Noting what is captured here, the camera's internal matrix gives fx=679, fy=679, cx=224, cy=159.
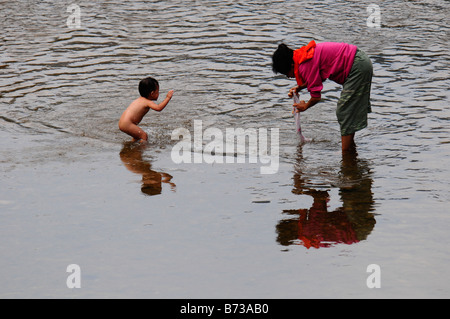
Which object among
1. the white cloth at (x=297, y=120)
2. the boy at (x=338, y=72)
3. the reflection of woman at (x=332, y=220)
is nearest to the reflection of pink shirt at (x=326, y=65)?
the boy at (x=338, y=72)

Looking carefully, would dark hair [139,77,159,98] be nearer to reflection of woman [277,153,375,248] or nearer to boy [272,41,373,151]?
boy [272,41,373,151]

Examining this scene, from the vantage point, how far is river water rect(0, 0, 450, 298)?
4.86 m

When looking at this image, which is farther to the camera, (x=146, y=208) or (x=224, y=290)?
(x=146, y=208)

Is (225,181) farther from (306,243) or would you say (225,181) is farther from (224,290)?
(224,290)

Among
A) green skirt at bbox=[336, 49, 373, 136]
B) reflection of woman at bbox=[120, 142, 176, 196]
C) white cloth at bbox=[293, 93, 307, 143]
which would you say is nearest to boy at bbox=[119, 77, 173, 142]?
reflection of woman at bbox=[120, 142, 176, 196]

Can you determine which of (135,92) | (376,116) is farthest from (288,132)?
(135,92)

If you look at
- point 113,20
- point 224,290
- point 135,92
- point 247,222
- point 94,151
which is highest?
point 113,20

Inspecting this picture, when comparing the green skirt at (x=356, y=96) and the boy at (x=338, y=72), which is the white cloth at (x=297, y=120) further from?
the green skirt at (x=356, y=96)

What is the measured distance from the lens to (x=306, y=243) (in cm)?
534

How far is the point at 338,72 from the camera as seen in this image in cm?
723

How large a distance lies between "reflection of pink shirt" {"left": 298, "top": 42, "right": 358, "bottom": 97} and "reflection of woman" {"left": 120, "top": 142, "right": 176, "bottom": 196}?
5.72 feet

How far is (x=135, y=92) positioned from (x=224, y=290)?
19.8 ft

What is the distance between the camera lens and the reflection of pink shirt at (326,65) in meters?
6.95

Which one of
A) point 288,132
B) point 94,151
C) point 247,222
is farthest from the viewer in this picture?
point 288,132
